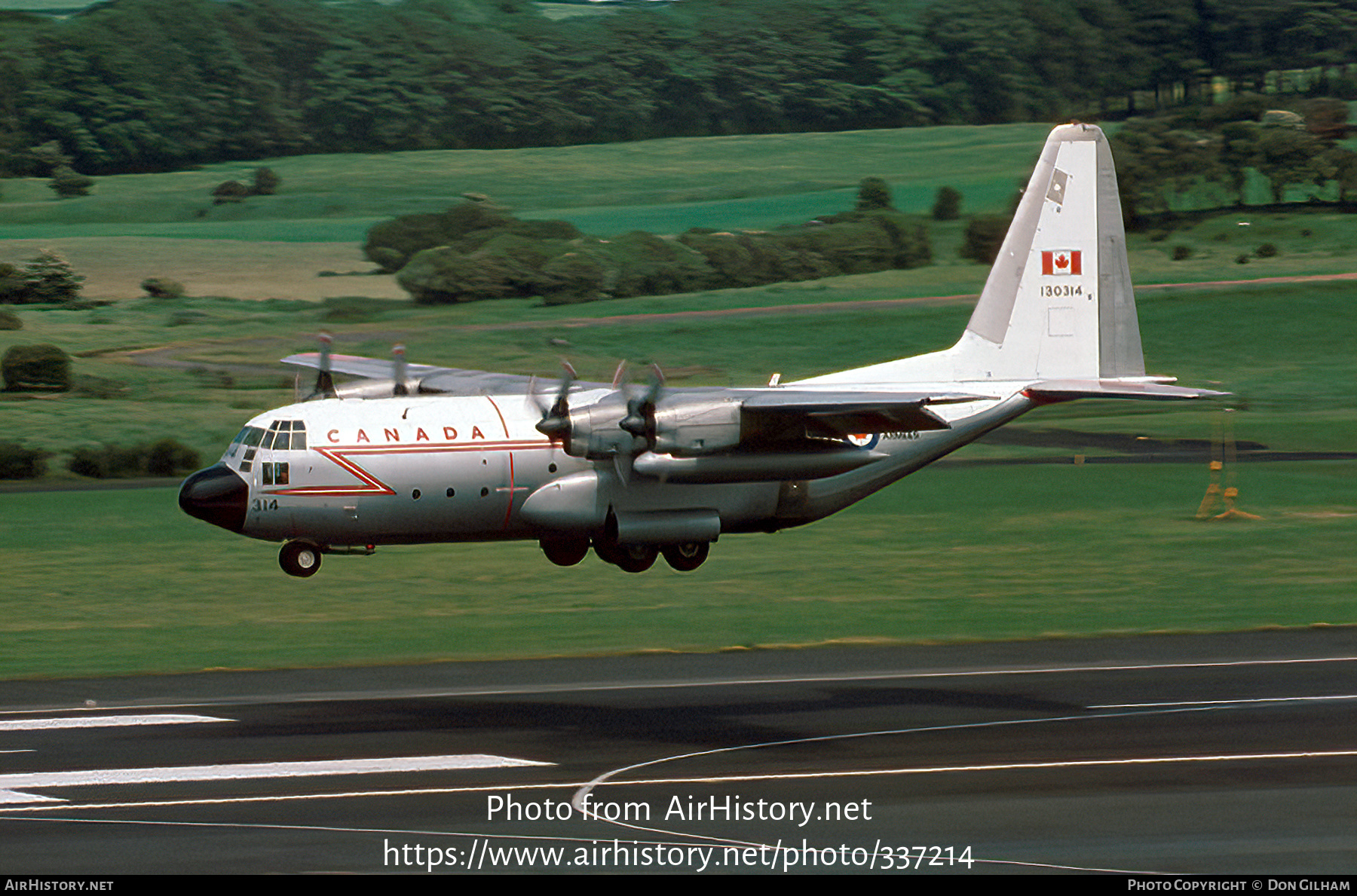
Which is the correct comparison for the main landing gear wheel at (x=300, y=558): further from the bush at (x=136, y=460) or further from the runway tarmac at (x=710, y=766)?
the bush at (x=136, y=460)

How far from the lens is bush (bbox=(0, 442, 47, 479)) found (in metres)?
62.1

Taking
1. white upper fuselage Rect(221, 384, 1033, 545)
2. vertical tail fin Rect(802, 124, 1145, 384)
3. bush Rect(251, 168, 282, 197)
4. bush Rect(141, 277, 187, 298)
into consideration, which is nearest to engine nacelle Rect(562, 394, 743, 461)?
white upper fuselage Rect(221, 384, 1033, 545)

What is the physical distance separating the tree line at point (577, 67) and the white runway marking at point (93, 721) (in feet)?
234

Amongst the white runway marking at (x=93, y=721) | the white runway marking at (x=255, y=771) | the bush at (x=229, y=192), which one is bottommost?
the white runway marking at (x=93, y=721)

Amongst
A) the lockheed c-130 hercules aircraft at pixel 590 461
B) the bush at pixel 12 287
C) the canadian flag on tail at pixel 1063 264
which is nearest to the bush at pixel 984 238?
the bush at pixel 12 287

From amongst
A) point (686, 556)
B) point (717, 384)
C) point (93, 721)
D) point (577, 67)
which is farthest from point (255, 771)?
point (577, 67)

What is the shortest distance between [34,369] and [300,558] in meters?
47.3

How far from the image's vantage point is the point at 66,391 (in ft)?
235

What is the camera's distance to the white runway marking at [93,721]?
2494cm

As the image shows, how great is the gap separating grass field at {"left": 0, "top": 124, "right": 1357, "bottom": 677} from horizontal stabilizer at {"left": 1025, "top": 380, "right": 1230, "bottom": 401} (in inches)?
207

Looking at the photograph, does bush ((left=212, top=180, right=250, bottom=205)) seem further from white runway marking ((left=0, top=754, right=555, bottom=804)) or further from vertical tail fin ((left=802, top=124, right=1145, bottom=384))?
white runway marking ((left=0, top=754, right=555, bottom=804))

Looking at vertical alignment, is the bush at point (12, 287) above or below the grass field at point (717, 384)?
above

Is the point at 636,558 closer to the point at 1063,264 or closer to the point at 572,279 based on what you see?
the point at 1063,264

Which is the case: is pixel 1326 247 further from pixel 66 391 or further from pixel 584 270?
pixel 66 391
